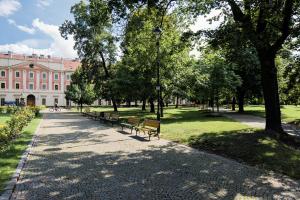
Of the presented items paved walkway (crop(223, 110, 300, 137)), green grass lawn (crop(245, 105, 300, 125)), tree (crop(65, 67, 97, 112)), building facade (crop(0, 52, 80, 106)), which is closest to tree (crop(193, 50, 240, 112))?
green grass lawn (crop(245, 105, 300, 125))

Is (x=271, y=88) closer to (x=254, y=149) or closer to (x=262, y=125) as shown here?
(x=254, y=149)

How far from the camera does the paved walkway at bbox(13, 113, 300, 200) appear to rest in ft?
19.1

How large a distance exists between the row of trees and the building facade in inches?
1670

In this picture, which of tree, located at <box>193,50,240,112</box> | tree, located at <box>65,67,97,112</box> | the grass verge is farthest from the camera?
tree, located at <box>65,67,97,112</box>

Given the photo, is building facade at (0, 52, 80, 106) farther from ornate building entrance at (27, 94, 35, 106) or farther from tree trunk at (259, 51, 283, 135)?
tree trunk at (259, 51, 283, 135)

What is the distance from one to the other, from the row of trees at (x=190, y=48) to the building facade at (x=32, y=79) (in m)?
42.4

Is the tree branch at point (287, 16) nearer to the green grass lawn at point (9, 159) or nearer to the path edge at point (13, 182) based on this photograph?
the path edge at point (13, 182)

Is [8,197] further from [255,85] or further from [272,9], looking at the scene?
[255,85]

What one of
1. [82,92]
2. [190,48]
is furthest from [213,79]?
[82,92]

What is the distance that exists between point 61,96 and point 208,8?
2872 inches

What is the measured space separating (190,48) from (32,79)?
230 feet

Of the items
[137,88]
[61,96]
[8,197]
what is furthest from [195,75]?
[61,96]

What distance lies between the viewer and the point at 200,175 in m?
7.21

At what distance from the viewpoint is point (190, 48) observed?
1599 centimetres
